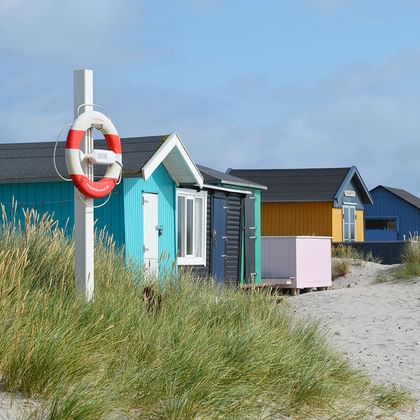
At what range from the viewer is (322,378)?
8.52 m

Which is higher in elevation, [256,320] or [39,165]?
[39,165]

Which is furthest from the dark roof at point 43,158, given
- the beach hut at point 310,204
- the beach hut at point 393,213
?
the beach hut at point 393,213

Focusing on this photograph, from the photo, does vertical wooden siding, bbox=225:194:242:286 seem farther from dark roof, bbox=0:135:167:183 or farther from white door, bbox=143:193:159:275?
dark roof, bbox=0:135:167:183

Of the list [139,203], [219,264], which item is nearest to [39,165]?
[139,203]

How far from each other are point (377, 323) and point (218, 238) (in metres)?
4.57

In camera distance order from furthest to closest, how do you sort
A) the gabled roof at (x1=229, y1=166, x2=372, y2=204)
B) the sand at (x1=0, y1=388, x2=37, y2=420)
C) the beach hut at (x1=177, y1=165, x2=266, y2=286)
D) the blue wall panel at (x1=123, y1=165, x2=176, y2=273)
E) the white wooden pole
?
the gabled roof at (x1=229, y1=166, x2=372, y2=204)
the beach hut at (x1=177, y1=165, x2=266, y2=286)
the blue wall panel at (x1=123, y1=165, x2=176, y2=273)
the white wooden pole
the sand at (x1=0, y1=388, x2=37, y2=420)

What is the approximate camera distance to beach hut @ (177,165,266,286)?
19136mm

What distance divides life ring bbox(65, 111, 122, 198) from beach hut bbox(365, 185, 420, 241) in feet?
133

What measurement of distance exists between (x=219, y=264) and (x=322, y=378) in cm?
1205

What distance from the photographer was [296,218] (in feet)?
124

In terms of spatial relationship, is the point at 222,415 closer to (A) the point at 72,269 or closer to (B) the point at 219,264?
(A) the point at 72,269

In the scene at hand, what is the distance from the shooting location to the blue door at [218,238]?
66.2 feet

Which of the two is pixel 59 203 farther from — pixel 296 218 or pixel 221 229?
pixel 296 218

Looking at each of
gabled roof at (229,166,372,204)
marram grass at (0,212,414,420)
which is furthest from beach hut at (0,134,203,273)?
gabled roof at (229,166,372,204)
